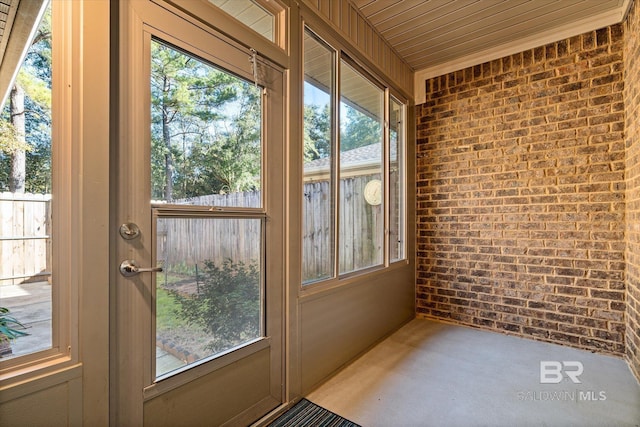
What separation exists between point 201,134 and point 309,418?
180 cm

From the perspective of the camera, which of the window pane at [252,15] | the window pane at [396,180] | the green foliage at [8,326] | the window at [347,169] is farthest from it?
the window pane at [396,180]

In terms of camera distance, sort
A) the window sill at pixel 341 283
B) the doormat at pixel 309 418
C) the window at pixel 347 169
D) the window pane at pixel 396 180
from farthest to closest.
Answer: the window pane at pixel 396 180 → the window at pixel 347 169 → the window sill at pixel 341 283 → the doormat at pixel 309 418

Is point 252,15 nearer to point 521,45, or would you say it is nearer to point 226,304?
point 226,304

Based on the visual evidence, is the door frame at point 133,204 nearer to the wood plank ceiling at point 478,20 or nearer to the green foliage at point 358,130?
the green foliage at point 358,130

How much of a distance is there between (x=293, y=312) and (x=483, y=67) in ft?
11.0

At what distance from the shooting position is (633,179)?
2.42 meters

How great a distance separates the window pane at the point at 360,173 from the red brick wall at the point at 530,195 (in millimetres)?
949

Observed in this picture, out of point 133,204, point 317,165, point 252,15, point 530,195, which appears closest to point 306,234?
point 317,165

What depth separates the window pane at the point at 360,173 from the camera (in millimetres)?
2629

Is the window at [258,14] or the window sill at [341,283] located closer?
the window at [258,14]

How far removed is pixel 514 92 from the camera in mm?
3191

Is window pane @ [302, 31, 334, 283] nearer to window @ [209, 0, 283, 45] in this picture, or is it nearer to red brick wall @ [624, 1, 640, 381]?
window @ [209, 0, 283, 45]

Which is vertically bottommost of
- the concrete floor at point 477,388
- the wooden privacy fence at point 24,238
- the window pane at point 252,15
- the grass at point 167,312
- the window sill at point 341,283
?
the concrete floor at point 477,388

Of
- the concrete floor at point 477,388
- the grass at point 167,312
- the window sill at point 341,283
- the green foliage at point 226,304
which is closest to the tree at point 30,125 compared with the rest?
the grass at point 167,312
